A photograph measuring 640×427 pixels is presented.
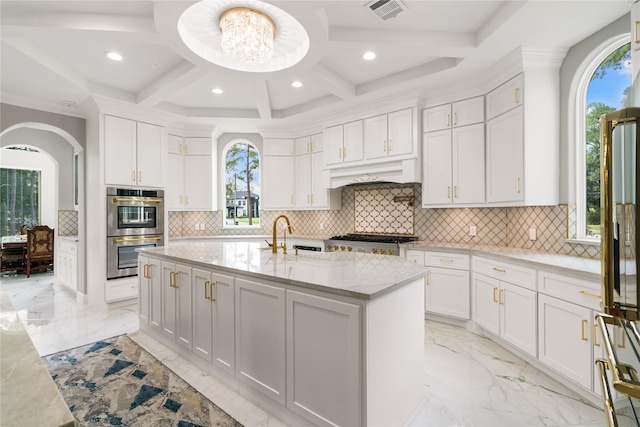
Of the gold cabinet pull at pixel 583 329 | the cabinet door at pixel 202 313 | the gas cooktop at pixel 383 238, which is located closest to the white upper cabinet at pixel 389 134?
the gas cooktop at pixel 383 238

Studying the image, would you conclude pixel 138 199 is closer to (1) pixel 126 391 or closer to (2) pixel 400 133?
(1) pixel 126 391

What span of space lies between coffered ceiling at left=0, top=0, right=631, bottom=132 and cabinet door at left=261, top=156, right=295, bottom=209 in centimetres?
116

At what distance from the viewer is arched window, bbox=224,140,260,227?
582 centimetres

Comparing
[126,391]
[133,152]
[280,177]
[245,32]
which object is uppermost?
[245,32]

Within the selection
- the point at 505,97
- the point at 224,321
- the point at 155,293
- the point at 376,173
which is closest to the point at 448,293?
the point at 376,173

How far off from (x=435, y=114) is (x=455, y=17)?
1313mm

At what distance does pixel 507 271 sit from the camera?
2.78 m

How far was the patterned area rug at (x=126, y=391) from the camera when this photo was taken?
1955mm

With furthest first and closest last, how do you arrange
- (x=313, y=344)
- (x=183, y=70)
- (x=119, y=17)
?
1. (x=183, y=70)
2. (x=119, y=17)
3. (x=313, y=344)

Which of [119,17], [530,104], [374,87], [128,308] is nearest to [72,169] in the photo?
[128,308]

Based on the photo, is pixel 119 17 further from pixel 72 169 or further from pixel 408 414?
pixel 72 169

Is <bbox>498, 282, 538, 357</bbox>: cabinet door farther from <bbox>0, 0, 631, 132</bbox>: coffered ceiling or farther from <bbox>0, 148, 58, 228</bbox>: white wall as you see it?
<bbox>0, 148, 58, 228</bbox>: white wall

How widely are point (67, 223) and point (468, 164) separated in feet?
22.7

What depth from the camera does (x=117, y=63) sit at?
3.32 meters
